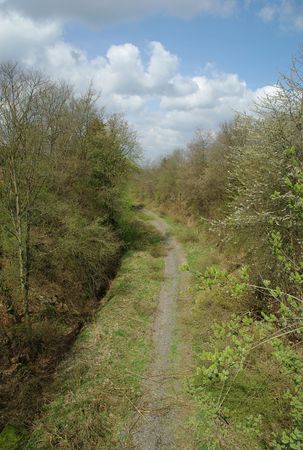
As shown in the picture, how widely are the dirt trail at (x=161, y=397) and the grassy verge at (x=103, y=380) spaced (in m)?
0.40

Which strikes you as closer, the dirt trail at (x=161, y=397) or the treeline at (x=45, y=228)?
the dirt trail at (x=161, y=397)

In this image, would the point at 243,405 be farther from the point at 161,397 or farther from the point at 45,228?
the point at 45,228

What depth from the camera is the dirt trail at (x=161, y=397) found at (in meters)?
8.35

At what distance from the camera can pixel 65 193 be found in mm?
18953

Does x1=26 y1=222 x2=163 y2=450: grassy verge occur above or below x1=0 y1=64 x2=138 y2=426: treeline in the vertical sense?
below

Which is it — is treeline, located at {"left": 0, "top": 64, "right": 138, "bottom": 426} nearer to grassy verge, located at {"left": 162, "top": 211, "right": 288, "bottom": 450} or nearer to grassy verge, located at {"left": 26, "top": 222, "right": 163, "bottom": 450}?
grassy verge, located at {"left": 26, "top": 222, "right": 163, "bottom": 450}

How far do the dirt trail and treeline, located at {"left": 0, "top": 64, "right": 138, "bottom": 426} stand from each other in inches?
136

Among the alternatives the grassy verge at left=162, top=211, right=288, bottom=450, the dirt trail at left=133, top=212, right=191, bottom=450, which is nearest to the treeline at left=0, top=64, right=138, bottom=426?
the dirt trail at left=133, top=212, right=191, bottom=450

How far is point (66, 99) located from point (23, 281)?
15700mm

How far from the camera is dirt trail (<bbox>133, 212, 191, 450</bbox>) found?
835 centimetres

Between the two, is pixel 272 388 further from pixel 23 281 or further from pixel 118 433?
pixel 23 281

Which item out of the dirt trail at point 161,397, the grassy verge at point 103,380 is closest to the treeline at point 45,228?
the grassy verge at point 103,380

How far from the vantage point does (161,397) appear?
32.1ft

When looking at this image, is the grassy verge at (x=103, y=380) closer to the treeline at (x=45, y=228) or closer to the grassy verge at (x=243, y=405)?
the treeline at (x=45, y=228)
